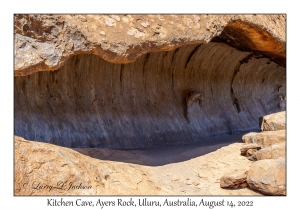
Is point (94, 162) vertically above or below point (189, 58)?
below

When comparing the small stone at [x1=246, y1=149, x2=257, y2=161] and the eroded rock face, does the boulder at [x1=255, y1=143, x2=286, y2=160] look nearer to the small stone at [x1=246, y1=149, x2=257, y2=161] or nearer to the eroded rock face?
the small stone at [x1=246, y1=149, x2=257, y2=161]

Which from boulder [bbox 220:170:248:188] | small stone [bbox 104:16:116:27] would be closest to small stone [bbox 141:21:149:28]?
small stone [bbox 104:16:116:27]

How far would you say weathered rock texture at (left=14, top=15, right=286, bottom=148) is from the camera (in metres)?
3.78

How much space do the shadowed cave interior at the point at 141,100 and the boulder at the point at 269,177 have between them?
8.27 ft

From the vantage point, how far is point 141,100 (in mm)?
6906

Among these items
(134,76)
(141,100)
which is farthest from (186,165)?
(134,76)

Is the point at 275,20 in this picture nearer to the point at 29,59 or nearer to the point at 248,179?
the point at 248,179

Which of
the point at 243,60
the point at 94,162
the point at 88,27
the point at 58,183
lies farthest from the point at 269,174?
the point at 243,60

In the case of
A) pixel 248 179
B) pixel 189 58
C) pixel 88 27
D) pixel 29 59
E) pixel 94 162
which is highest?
pixel 189 58

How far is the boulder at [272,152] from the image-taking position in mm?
4422

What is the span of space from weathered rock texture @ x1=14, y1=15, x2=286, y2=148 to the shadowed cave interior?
0.06 feet

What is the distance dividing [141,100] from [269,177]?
3.51 m

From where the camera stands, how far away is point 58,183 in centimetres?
355

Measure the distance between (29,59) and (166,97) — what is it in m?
4.25
